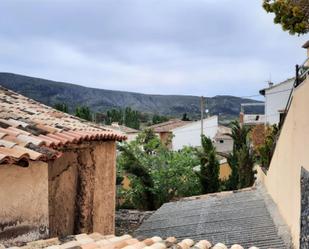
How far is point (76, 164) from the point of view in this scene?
8.68 meters

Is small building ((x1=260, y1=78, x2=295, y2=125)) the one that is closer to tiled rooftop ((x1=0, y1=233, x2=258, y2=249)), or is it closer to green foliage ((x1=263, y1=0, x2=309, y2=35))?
green foliage ((x1=263, y1=0, x2=309, y2=35))

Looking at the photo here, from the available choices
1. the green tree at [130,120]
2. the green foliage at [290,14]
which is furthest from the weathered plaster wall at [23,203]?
the green tree at [130,120]

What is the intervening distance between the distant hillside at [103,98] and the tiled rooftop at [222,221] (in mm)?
80147

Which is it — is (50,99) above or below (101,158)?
above

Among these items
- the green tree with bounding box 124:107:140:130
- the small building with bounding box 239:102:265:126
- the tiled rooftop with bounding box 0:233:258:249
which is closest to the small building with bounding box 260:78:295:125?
the small building with bounding box 239:102:265:126

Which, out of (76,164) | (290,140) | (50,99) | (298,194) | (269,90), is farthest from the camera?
(50,99)

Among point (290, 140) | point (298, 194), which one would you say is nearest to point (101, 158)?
point (290, 140)

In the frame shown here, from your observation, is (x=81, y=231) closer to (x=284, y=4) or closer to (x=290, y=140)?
(x=290, y=140)

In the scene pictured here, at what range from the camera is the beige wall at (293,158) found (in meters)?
6.10

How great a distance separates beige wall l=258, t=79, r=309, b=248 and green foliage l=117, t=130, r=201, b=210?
13480mm

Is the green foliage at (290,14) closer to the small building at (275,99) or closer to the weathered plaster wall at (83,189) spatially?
the weathered plaster wall at (83,189)

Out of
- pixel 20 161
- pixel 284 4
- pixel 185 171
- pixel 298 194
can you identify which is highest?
pixel 284 4

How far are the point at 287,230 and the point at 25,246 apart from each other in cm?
392

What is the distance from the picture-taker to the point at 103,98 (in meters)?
123
